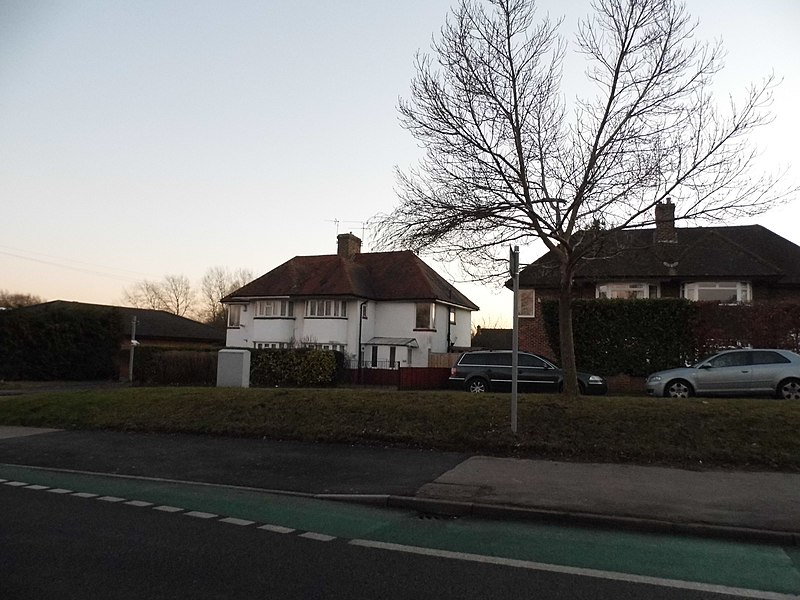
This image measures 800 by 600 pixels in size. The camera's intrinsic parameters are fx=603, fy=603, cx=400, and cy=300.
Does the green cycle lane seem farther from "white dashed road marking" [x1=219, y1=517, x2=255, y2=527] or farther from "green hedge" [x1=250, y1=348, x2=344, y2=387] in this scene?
"green hedge" [x1=250, y1=348, x2=344, y2=387]

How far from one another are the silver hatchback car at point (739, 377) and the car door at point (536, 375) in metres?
3.24

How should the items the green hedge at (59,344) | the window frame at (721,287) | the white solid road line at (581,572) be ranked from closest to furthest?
the white solid road line at (581,572) → the window frame at (721,287) → the green hedge at (59,344)

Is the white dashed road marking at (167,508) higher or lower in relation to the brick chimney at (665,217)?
lower

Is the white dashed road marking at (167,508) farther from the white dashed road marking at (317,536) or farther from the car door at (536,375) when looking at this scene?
the car door at (536,375)

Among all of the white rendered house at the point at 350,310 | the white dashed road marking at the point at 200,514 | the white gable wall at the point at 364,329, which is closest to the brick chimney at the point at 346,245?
the white rendered house at the point at 350,310

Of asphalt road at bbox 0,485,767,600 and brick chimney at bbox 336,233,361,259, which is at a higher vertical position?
brick chimney at bbox 336,233,361,259

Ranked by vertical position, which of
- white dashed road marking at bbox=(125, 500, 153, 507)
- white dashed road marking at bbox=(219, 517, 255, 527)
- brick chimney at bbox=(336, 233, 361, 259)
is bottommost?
white dashed road marking at bbox=(125, 500, 153, 507)

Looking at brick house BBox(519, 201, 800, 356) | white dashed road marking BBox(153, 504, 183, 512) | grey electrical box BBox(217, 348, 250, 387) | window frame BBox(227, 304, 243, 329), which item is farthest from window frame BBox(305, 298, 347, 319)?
white dashed road marking BBox(153, 504, 183, 512)

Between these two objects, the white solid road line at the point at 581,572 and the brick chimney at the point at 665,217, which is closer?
the white solid road line at the point at 581,572

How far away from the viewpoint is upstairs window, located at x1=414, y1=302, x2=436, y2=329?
37.0 m

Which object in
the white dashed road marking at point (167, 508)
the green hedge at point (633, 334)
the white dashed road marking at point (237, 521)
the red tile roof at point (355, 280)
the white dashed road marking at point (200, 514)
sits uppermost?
the red tile roof at point (355, 280)

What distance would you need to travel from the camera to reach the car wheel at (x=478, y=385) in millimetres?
19670

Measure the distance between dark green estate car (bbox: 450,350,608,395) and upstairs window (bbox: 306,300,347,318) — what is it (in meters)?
17.0

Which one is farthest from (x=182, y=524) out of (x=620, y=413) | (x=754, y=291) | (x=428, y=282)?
(x=428, y=282)
